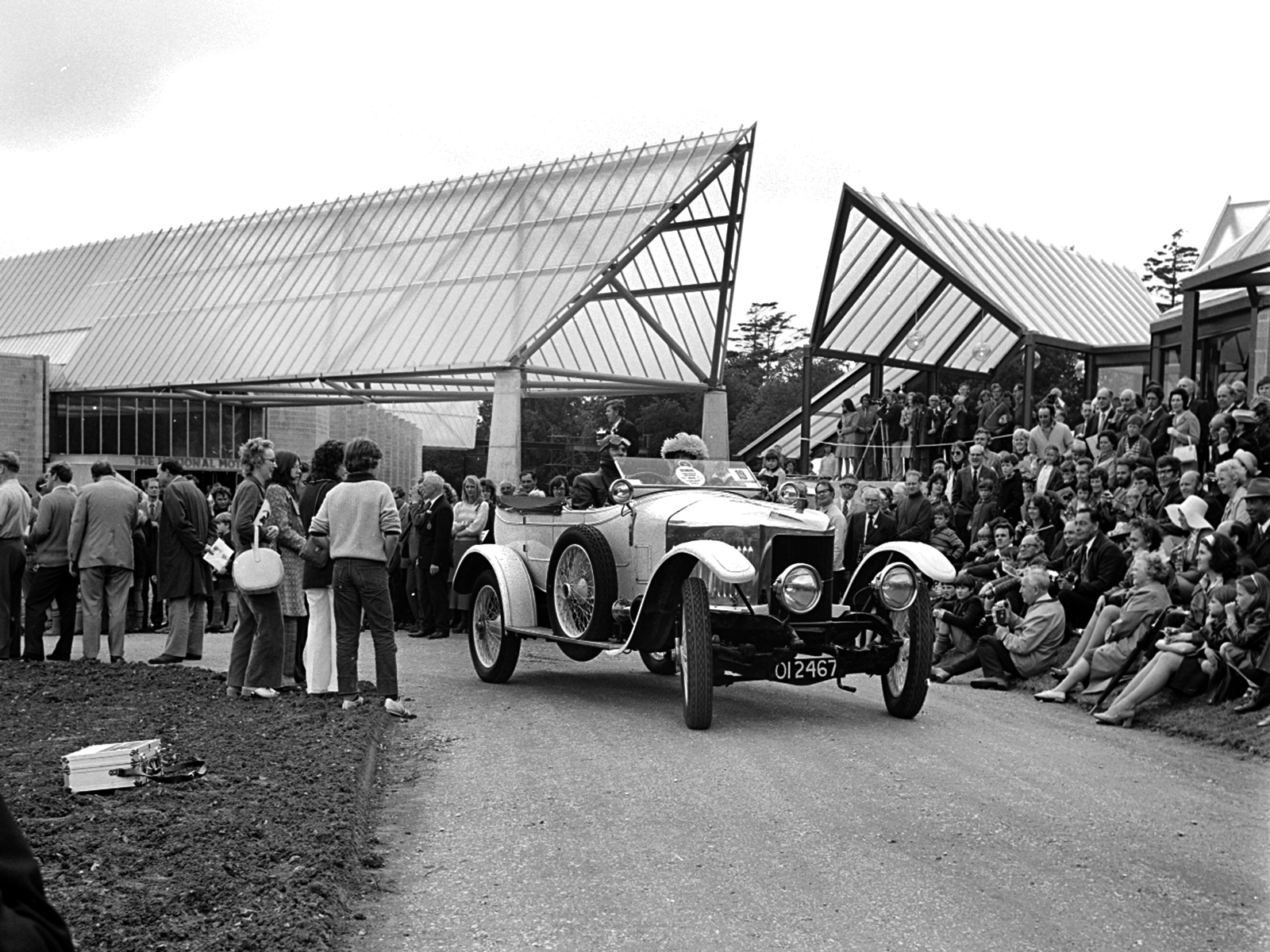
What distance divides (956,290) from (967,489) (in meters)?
13.2

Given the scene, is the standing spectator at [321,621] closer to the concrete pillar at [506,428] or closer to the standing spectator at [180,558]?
the standing spectator at [180,558]

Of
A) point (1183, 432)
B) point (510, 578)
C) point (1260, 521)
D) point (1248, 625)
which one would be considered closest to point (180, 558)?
point (510, 578)

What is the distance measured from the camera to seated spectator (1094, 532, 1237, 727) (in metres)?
9.42

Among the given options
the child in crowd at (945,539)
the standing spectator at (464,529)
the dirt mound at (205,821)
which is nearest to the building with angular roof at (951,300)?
the child in crowd at (945,539)

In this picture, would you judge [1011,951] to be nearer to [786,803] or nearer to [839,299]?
[786,803]

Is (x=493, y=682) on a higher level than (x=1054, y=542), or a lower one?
lower

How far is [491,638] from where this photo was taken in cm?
1158

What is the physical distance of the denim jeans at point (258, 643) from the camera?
957 cm

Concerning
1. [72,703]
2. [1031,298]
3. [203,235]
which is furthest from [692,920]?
[203,235]

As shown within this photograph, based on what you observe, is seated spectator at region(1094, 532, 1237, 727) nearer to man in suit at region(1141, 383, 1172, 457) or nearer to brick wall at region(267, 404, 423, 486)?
man in suit at region(1141, 383, 1172, 457)

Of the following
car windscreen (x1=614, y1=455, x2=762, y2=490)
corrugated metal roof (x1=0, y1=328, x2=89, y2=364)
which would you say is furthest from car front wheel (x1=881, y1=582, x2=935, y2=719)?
corrugated metal roof (x1=0, y1=328, x2=89, y2=364)

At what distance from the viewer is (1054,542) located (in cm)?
1351

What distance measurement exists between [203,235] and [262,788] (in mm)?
37598

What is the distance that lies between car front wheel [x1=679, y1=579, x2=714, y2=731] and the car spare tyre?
4.12 feet
